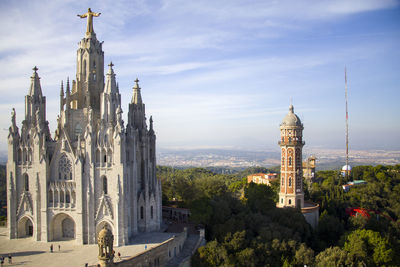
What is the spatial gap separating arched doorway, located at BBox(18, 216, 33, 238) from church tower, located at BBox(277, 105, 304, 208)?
32.9m

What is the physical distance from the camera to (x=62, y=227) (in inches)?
1410

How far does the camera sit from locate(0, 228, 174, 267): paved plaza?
94.6ft

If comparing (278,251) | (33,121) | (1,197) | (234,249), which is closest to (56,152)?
(33,121)

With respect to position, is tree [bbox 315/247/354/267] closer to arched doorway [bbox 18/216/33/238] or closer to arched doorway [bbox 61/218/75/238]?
arched doorway [bbox 61/218/75/238]

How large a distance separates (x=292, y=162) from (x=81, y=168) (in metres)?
30.3

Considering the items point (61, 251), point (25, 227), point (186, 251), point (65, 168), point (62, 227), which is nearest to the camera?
point (61, 251)

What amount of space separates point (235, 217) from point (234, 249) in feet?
18.3

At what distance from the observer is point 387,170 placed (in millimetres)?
88625

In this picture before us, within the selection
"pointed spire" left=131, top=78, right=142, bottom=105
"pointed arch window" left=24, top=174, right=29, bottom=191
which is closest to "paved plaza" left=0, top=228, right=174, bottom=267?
"pointed arch window" left=24, top=174, right=29, bottom=191

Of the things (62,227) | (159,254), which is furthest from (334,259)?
(62,227)

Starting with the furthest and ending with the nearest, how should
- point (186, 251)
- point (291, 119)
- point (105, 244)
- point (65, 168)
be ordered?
point (291, 119) → point (65, 168) → point (186, 251) → point (105, 244)

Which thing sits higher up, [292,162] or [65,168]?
[65,168]

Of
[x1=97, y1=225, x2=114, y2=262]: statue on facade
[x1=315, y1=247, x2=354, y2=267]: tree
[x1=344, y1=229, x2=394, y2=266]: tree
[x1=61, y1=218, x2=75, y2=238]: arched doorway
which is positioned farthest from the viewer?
[x1=344, y1=229, x2=394, y2=266]: tree

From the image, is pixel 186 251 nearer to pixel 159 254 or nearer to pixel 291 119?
pixel 159 254
